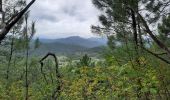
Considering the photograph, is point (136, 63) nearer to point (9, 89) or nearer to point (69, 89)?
point (69, 89)

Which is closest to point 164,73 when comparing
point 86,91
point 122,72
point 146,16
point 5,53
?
point 86,91

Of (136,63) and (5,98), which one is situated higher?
(136,63)

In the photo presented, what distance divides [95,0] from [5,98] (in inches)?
297

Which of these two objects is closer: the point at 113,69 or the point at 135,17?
the point at 113,69

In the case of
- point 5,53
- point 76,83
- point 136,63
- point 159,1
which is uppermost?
point 159,1

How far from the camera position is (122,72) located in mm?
3422

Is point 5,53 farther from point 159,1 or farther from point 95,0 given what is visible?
point 159,1

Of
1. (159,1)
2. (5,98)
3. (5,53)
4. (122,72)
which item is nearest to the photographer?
(122,72)

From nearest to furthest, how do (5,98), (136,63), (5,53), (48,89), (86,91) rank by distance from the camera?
(136,63) < (48,89) < (86,91) < (5,98) < (5,53)

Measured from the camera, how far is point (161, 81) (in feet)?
22.1

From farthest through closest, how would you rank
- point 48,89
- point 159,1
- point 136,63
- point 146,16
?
1. point 146,16
2. point 159,1
3. point 48,89
4. point 136,63

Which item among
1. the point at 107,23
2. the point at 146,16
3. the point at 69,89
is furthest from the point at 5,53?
the point at 69,89

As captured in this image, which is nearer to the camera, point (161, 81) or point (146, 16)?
point (161, 81)

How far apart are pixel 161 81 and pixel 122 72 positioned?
11.5ft
